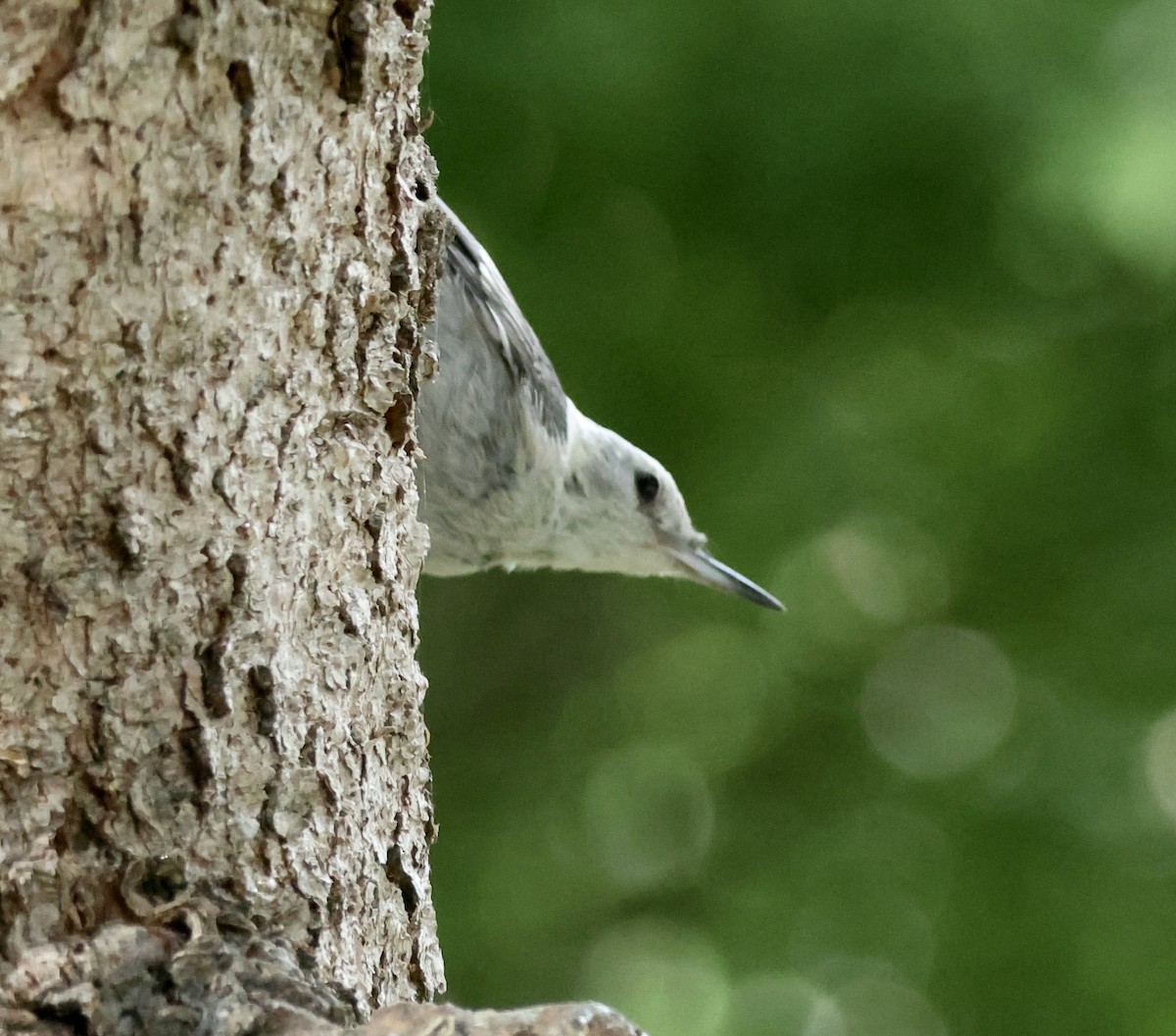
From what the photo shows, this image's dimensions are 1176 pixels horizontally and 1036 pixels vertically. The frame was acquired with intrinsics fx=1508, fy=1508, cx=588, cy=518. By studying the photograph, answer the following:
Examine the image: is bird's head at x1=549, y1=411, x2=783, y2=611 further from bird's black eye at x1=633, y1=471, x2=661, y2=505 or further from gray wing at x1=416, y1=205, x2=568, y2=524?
gray wing at x1=416, y1=205, x2=568, y2=524

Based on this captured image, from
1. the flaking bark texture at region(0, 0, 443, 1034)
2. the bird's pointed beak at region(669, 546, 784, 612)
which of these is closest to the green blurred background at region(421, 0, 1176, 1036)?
the bird's pointed beak at region(669, 546, 784, 612)

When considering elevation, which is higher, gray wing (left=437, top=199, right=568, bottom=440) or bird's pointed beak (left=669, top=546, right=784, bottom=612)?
gray wing (left=437, top=199, right=568, bottom=440)

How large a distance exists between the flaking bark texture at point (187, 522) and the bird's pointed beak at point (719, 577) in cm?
203

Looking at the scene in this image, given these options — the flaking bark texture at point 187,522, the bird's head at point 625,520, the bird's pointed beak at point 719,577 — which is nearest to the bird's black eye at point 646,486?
the bird's head at point 625,520

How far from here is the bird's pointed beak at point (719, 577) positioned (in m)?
3.29

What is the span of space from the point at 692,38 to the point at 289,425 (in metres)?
1.92

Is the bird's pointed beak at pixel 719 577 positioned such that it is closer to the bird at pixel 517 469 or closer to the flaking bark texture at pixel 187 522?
the bird at pixel 517 469

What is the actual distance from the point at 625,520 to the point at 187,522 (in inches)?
83.2

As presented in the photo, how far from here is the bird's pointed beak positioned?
3.29m

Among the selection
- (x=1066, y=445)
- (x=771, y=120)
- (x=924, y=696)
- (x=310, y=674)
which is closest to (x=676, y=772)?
(x=924, y=696)

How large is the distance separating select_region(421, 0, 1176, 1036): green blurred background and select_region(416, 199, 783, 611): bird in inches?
6.5

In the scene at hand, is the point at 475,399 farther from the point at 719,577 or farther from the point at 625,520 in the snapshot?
the point at 719,577

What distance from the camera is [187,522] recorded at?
117cm

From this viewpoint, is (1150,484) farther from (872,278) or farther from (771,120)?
(771,120)
